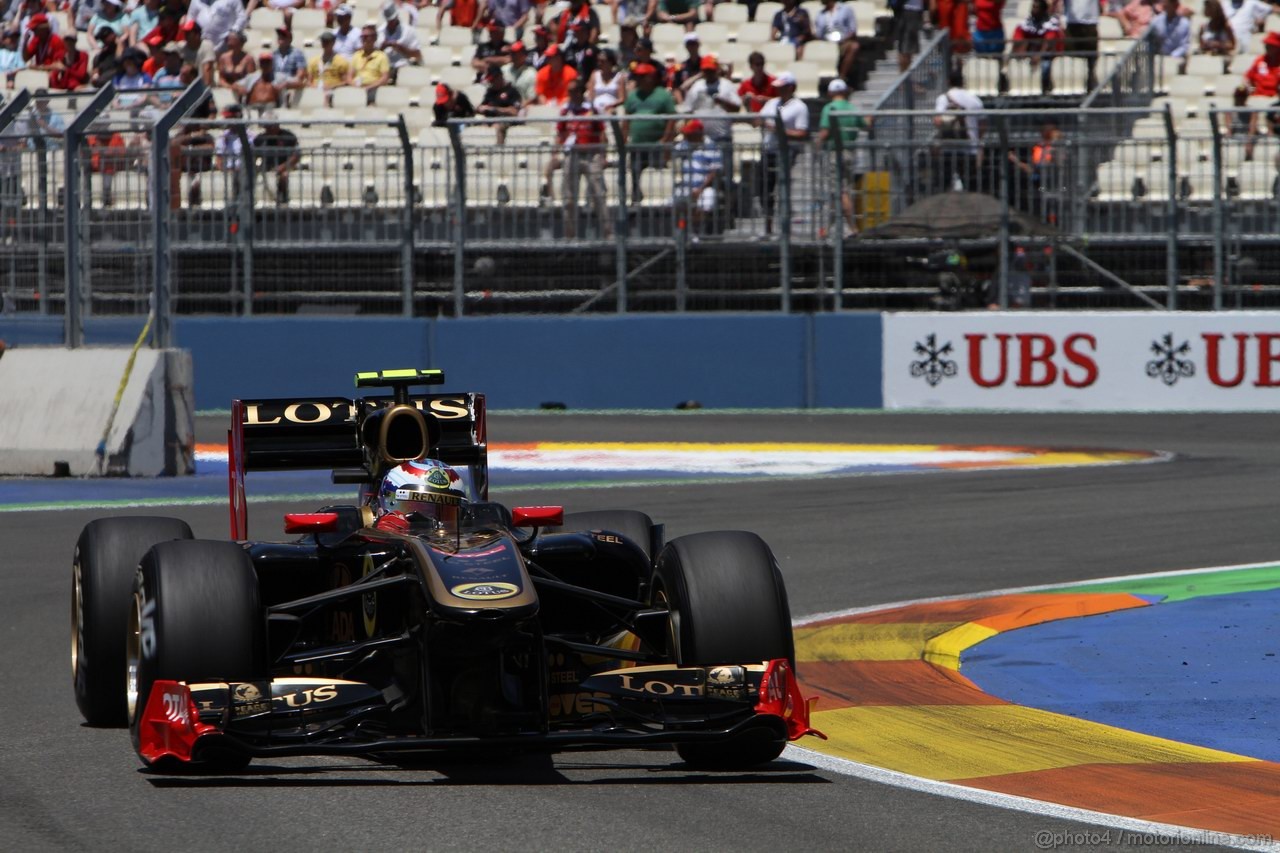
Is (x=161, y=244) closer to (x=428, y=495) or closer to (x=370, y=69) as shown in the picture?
(x=428, y=495)

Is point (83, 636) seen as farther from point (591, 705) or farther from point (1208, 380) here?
point (1208, 380)

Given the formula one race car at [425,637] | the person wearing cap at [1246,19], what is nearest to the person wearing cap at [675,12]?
the person wearing cap at [1246,19]

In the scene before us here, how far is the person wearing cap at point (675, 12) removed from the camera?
23625 millimetres

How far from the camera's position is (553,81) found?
22391 millimetres

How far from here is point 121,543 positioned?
6.80m

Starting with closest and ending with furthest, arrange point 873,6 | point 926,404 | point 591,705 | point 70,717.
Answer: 1. point 591,705
2. point 70,717
3. point 926,404
4. point 873,6

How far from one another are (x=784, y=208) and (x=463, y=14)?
683 cm

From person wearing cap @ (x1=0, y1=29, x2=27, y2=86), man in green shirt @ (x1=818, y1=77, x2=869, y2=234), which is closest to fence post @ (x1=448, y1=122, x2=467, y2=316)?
man in green shirt @ (x1=818, y1=77, x2=869, y2=234)

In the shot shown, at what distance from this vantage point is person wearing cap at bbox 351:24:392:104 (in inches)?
931

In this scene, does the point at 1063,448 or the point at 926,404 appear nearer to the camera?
the point at 1063,448

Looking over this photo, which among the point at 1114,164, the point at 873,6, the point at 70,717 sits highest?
the point at 873,6

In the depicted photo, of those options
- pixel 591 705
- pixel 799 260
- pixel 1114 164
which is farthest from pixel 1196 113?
pixel 591 705

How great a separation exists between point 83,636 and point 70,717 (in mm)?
408

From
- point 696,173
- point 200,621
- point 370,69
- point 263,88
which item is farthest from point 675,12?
point 200,621
